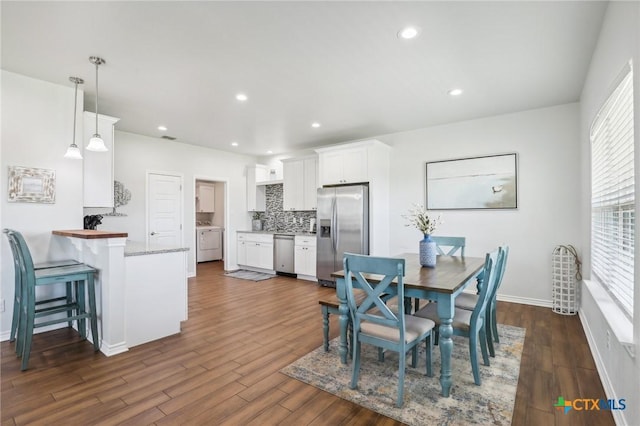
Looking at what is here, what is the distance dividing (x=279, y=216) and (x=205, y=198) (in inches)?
109

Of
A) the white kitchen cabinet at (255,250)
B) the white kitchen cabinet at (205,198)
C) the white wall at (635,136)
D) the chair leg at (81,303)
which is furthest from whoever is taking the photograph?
the white kitchen cabinet at (205,198)

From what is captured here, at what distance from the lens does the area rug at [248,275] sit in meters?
6.02

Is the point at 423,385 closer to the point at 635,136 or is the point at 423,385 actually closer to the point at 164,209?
the point at 635,136

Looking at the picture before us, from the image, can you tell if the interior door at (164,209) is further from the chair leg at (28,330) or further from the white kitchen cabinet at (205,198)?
the chair leg at (28,330)

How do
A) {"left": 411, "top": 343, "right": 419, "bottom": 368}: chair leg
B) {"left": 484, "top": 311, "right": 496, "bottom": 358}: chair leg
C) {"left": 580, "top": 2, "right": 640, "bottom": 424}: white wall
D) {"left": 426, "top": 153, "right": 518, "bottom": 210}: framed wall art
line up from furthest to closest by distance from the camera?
{"left": 426, "top": 153, "right": 518, "bottom": 210}: framed wall art → {"left": 484, "top": 311, "right": 496, "bottom": 358}: chair leg → {"left": 411, "top": 343, "right": 419, "bottom": 368}: chair leg → {"left": 580, "top": 2, "right": 640, "bottom": 424}: white wall

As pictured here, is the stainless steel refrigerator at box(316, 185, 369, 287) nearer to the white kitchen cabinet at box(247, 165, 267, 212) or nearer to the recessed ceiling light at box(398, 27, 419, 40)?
the white kitchen cabinet at box(247, 165, 267, 212)

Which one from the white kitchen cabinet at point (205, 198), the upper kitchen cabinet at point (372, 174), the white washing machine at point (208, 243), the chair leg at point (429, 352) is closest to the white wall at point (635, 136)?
the chair leg at point (429, 352)

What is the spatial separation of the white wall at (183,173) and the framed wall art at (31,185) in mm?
1834

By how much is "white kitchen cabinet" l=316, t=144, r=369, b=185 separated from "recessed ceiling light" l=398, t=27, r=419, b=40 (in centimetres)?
266

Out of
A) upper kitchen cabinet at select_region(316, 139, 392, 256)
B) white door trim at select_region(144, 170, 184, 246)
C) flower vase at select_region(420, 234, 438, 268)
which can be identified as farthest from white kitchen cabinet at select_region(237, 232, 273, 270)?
flower vase at select_region(420, 234, 438, 268)

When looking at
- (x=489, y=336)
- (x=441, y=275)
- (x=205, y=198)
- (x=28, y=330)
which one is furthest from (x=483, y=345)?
(x=205, y=198)

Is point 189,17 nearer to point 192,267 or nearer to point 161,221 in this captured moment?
point 161,221

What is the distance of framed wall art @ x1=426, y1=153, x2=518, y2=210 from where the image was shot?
14.0ft

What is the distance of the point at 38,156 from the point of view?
319 cm
